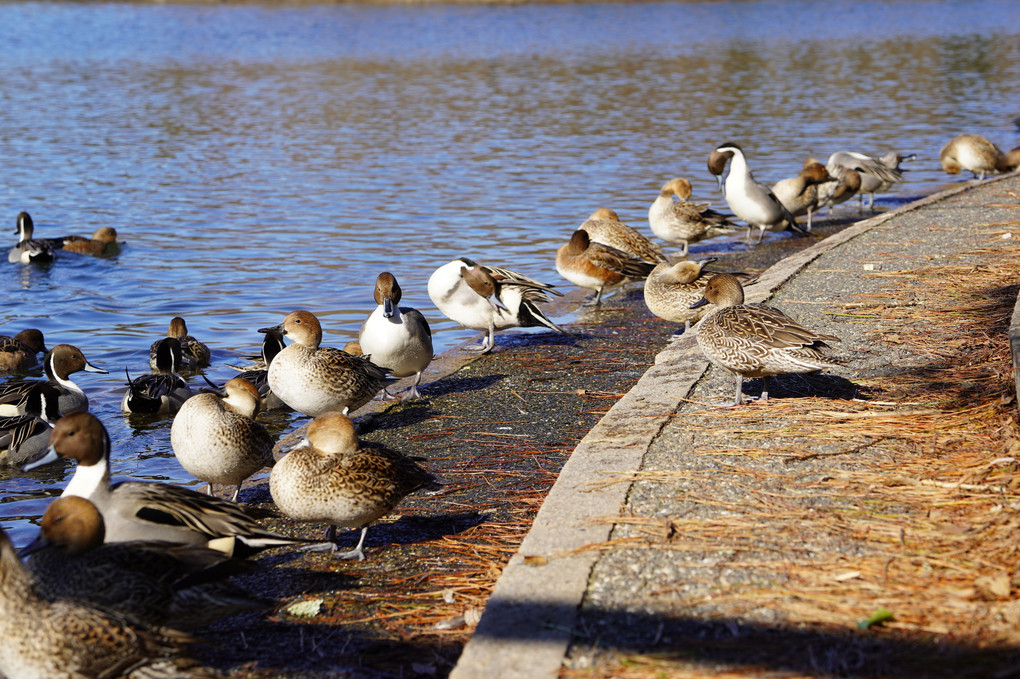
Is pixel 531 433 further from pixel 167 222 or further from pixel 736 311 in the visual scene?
pixel 167 222

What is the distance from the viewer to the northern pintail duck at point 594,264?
1136cm

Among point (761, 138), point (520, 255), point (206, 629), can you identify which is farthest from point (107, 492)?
point (761, 138)

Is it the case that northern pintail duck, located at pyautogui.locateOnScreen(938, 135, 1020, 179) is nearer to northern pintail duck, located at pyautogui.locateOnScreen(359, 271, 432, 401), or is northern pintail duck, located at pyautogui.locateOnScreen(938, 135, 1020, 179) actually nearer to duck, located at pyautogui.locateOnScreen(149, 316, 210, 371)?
northern pintail duck, located at pyautogui.locateOnScreen(359, 271, 432, 401)

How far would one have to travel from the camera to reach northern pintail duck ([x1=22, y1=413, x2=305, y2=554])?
16.2 ft

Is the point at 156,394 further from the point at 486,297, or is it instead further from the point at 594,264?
the point at 594,264

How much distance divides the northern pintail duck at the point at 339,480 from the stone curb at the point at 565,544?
0.90 metres

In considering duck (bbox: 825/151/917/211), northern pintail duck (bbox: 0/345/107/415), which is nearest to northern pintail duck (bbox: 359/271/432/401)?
northern pintail duck (bbox: 0/345/107/415)

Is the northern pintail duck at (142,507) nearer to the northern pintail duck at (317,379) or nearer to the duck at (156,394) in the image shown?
the northern pintail duck at (317,379)

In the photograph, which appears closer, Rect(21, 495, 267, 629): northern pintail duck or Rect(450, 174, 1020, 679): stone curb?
Rect(450, 174, 1020, 679): stone curb

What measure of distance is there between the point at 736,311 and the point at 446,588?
2.74 m

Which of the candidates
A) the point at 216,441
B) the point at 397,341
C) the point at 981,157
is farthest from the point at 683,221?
the point at 216,441

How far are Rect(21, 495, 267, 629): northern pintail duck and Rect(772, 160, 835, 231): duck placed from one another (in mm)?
12403

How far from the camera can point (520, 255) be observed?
47.0 feet

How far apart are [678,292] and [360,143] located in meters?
16.5
